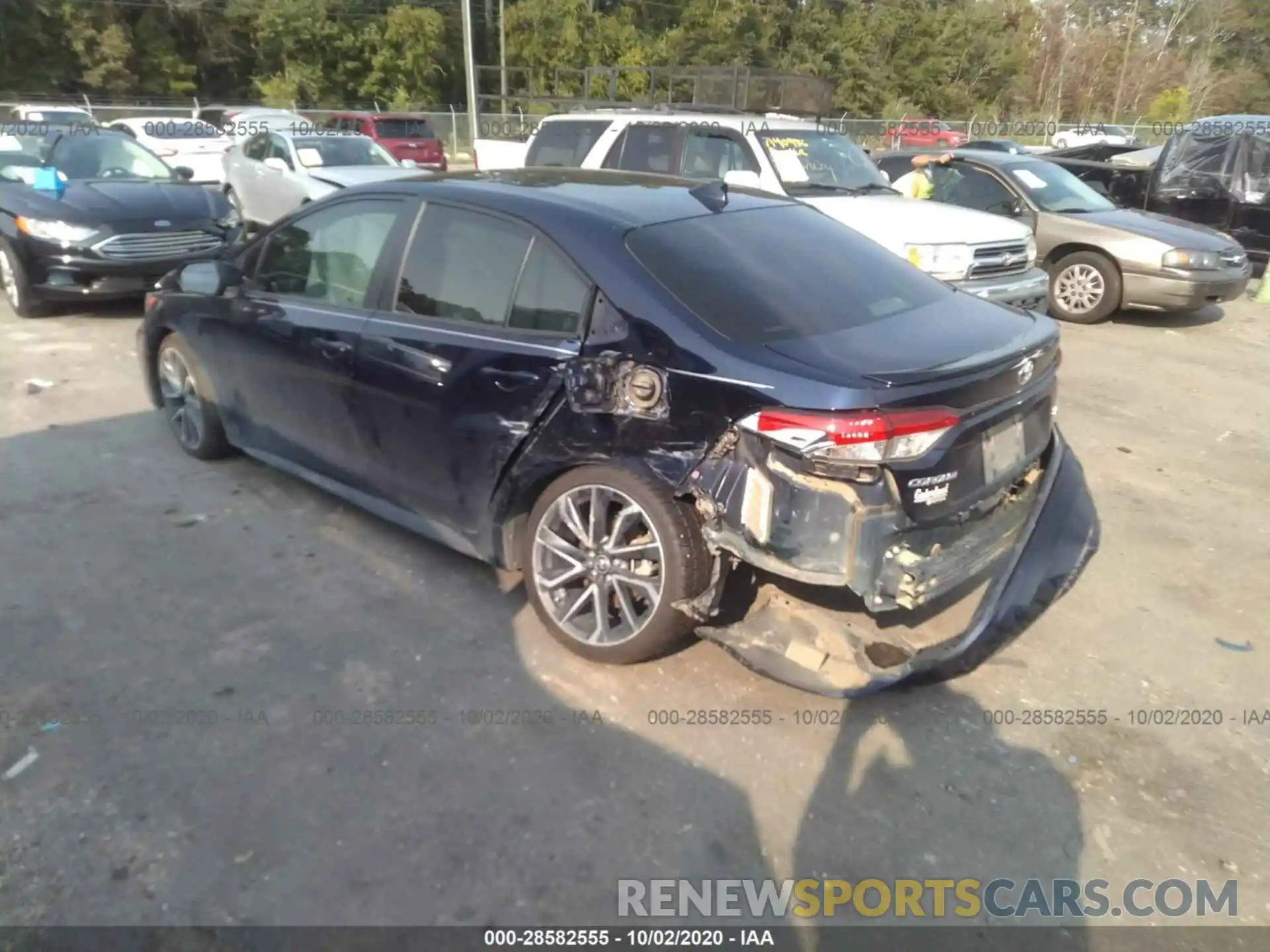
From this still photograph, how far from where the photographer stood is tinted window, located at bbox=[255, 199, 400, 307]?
13.6ft

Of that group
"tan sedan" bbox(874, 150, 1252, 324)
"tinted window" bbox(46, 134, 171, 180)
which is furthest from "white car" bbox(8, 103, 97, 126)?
"tan sedan" bbox(874, 150, 1252, 324)

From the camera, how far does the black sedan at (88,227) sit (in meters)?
8.36

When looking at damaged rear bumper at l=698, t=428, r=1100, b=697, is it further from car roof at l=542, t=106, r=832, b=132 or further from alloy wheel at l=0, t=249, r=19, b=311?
alloy wheel at l=0, t=249, r=19, b=311

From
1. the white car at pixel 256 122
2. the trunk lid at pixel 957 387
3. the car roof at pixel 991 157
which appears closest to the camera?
the trunk lid at pixel 957 387

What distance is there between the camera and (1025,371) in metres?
3.38

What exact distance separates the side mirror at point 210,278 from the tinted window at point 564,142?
4.92 m

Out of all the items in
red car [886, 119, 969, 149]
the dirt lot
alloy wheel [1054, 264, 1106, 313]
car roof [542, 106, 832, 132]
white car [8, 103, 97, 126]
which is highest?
car roof [542, 106, 832, 132]

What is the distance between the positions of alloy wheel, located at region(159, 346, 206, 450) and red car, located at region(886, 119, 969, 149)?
3053 centimetres

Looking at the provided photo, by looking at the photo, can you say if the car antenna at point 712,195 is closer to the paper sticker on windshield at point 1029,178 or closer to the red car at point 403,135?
the paper sticker on windshield at point 1029,178

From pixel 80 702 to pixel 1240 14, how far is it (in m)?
73.9

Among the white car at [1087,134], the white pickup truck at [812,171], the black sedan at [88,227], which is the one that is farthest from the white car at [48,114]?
the white car at [1087,134]

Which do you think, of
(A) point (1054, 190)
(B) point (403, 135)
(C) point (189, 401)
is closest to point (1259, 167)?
(A) point (1054, 190)

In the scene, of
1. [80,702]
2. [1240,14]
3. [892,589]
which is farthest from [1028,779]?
[1240,14]

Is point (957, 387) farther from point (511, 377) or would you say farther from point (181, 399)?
point (181, 399)
